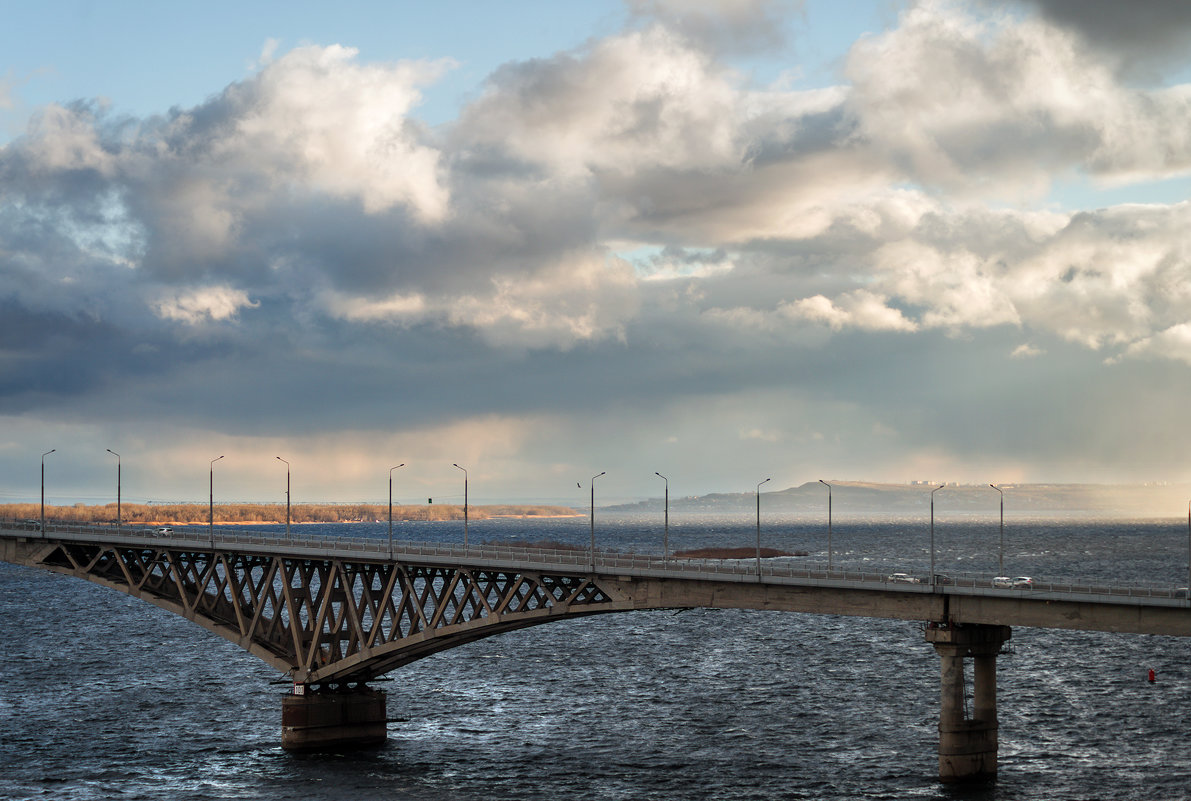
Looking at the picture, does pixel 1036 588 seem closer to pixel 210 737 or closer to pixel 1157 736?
pixel 1157 736

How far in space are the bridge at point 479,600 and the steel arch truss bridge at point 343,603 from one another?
131 millimetres

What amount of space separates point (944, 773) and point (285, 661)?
40.7 meters

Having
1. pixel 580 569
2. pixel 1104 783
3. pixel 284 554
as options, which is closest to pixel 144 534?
pixel 284 554

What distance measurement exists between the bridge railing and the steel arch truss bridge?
2.99 ft

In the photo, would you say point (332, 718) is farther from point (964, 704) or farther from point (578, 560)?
point (964, 704)

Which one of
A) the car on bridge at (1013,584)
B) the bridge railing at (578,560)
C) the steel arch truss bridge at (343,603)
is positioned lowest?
the steel arch truss bridge at (343,603)

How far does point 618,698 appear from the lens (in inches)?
3575

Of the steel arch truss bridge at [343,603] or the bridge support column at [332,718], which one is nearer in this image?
the steel arch truss bridge at [343,603]

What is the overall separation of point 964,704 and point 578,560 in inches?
891

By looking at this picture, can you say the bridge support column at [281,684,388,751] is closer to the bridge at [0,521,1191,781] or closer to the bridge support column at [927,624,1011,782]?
the bridge at [0,521,1191,781]

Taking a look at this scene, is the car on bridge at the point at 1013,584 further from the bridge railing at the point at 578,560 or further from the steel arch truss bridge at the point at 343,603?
the steel arch truss bridge at the point at 343,603

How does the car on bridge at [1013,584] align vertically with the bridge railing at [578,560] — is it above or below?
below

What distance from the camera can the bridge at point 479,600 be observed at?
5900 centimetres

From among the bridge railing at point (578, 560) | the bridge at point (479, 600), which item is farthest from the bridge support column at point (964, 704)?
the bridge railing at point (578, 560)
